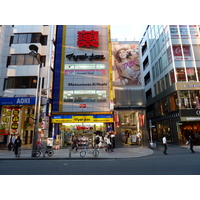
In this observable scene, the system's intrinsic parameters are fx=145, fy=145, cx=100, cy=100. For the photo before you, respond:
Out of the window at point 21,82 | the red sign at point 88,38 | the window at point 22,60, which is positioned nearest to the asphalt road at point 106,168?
the window at point 21,82

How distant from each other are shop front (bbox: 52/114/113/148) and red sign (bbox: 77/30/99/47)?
1164 centimetres

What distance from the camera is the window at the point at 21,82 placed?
21.3m

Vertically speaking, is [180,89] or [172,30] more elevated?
[172,30]

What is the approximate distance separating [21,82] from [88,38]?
1257 cm

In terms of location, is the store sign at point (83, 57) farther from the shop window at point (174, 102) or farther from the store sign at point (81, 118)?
the shop window at point (174, 102)

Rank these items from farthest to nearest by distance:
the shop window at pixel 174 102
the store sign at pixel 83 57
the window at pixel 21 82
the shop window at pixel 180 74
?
the shop window at pixel 180 74
the store sign at pixel 83 57
the shop window at pixel 174 102
the window at pixel 21 82

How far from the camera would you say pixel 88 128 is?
2169 centimetres

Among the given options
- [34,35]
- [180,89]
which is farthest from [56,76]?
[180,89]

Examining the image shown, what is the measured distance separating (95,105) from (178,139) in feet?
45.0

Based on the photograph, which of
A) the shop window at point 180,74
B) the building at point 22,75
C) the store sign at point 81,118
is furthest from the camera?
the shop window at point 180,74

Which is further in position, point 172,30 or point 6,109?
point 172,30

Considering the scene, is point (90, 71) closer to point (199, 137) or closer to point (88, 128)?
point (88, 128)

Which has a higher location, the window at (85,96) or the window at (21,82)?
the window at (21,82)

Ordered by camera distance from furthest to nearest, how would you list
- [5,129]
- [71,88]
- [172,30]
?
[172,30] → [71,88] → [5,129]
